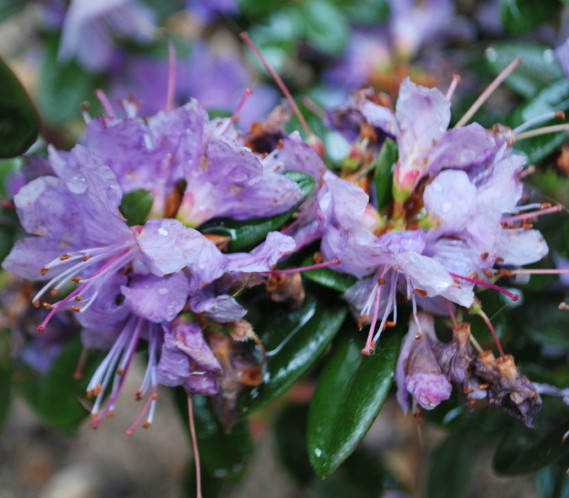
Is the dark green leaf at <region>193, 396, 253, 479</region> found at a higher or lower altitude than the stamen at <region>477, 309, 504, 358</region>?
lower

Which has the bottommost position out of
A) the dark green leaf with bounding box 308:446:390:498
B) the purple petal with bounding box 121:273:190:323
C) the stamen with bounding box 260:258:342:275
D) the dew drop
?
the dark green leaf with bounding box 308:446:390:498

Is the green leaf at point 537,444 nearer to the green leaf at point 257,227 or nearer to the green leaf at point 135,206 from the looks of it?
the green leaf at point 257,227

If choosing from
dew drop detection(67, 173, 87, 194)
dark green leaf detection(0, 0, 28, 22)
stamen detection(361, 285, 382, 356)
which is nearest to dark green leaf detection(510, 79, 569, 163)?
stamen detection(361, 285, 382, 356)

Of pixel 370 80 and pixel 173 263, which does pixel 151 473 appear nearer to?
pixel 370 80

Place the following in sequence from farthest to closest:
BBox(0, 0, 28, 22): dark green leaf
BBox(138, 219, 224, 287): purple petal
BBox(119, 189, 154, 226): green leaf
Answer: BBox(0, 0, 28, 22): dark green leaf < BBox(119, 189, 154, 226): green leaf < BBox(138, 219, 224, 287): purple petal

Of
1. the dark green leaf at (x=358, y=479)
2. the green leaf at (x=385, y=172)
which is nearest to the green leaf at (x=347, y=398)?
the green leaf at (x=385, y=172)

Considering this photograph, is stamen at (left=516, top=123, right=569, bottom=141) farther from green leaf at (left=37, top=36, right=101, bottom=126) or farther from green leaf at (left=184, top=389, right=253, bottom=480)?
green leaf at (left=37, top=36, right=101, bottom=126)

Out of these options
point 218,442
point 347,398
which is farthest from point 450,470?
point 347,398

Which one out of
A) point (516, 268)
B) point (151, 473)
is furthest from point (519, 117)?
point (151, 473)

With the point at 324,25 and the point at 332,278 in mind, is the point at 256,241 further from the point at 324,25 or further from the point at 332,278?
the point at 324,25
